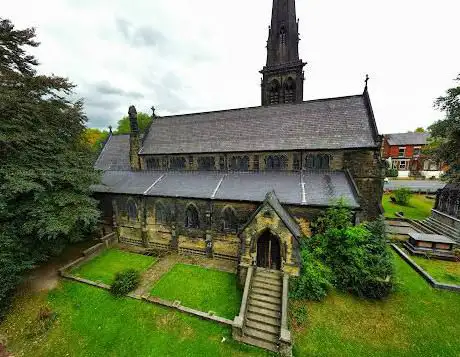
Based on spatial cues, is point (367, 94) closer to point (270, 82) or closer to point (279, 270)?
point (270, 82)

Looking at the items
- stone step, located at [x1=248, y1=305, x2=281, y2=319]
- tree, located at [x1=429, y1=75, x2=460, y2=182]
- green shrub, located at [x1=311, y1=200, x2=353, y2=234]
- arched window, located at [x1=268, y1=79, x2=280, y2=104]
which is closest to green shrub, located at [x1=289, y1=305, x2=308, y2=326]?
stone step, located at [x1=248, y1=305, x2=281, y2=319]

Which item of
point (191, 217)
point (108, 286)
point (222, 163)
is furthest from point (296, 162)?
point (108, 286)

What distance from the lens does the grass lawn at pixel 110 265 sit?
14.8 metres

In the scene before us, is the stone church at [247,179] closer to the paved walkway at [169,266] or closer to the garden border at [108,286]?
the paved walkway at [169,266]

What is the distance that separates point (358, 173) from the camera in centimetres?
1623

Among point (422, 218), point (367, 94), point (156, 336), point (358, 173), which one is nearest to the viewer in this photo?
point (156, 336)

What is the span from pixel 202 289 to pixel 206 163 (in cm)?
1183

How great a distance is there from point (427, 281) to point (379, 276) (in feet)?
15.8

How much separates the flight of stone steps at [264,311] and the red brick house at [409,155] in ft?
196

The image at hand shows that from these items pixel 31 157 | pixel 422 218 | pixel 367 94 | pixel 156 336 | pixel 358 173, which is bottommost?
pixel 156 336

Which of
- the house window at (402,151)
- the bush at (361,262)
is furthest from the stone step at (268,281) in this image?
the house window at (402,151)

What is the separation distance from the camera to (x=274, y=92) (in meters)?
28.3

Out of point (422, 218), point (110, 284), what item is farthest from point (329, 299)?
point (422, 218)

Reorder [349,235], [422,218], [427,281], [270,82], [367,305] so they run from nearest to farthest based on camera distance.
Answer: [367,305] < [349,235] < [427,281] < [422,218] < [270,82]
